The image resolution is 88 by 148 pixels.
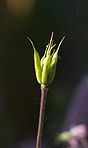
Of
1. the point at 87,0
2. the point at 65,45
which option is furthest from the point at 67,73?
the point at 87,0

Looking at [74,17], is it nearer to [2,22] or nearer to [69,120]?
[2,22]

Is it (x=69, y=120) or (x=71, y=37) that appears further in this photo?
(x=71, y=37)

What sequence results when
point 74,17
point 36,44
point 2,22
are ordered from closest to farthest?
point 36,44, point 2,22, point 74,17

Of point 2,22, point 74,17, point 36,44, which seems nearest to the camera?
point 36,44

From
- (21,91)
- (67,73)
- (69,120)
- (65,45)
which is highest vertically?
(65,45)

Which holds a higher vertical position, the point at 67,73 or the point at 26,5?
the point at 26,5

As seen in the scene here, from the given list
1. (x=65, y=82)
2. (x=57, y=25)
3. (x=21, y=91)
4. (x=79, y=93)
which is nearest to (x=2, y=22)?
(x=57, y=25)

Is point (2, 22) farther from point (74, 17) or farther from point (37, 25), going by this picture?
point (74, 17)
